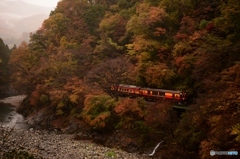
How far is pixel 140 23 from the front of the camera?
1465 inches

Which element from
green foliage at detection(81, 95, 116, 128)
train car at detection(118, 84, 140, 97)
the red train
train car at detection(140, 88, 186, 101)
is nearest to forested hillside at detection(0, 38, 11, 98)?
green foliage at detection(81, 95, 116, 128)

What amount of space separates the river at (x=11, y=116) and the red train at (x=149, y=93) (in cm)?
1486

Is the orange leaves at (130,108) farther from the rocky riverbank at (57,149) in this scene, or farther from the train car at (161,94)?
the rocky riverbank at (57,149)

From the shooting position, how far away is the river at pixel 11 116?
3706 cm

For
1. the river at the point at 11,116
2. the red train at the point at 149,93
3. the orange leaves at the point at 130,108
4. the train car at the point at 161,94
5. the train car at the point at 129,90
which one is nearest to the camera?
the orange leaves at the point at 130,108

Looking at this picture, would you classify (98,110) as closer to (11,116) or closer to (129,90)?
(129,90)

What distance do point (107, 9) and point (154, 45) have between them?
75.5ft

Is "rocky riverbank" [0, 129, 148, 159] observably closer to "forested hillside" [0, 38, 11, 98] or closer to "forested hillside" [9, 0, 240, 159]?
"forested hillside" [9, 0, 240, 159]

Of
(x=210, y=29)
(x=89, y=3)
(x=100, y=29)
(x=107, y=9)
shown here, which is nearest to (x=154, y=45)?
(x=210, y=29)

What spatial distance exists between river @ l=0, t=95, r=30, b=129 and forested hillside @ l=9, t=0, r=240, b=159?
2.60 meters

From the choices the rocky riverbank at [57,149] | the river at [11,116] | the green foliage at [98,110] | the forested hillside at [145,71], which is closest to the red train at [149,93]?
the forested hillside at [145,71]

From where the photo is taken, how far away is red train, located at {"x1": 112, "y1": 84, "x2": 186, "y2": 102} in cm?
2932

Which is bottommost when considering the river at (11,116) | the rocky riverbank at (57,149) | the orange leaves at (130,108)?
the river at (11,116)

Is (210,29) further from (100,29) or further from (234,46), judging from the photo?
(100,29)
